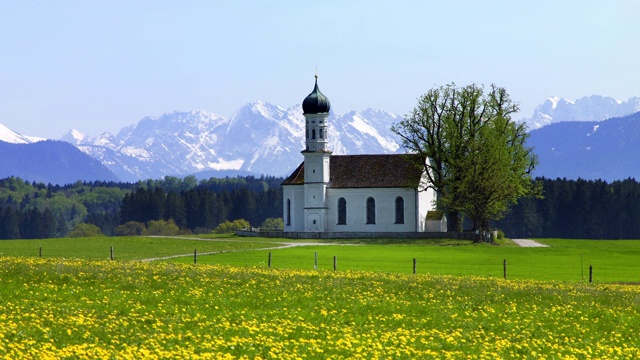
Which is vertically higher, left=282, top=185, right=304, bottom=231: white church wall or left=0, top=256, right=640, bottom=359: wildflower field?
left=282, top=185, right=304, bottom=231: white church wall

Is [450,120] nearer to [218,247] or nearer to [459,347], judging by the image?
[218,247]

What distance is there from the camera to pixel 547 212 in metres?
173

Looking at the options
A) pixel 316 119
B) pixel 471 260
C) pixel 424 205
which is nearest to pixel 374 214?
pixel 424 205

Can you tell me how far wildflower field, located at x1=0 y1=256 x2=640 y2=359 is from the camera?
25.5m

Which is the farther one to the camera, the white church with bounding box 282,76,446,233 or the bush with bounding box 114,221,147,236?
the bush with bounding box 114,221,147,236

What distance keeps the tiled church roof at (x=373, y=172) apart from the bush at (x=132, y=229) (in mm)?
80581

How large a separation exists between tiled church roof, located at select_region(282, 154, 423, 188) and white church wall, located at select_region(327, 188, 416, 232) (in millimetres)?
760

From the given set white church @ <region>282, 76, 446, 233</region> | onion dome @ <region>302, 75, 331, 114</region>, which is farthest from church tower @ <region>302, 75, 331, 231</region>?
onion dome @ <region>302, 75, 331, 114</region>


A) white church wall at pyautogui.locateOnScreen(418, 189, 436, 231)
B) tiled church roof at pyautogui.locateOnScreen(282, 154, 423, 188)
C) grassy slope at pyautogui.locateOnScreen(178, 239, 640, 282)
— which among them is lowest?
grassy slope at pyautogui.locateOnScreen(178, 239, 640, 282)

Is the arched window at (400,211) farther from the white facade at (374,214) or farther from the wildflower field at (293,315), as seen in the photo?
the wildflower field at (293,315)

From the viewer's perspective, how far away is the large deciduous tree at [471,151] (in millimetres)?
100688

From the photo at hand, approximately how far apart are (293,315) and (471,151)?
7362 centimetres

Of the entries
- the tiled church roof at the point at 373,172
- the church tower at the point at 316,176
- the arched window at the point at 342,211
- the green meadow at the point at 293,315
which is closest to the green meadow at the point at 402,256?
the green meadow at the point at 293,315

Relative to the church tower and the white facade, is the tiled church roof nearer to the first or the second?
the white facade
